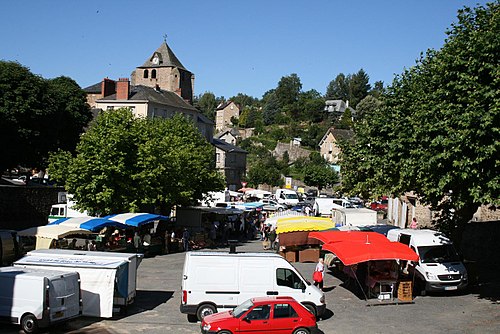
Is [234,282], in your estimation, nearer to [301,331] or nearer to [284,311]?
[284,311]

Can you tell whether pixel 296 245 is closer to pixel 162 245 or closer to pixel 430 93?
pixel 162 245

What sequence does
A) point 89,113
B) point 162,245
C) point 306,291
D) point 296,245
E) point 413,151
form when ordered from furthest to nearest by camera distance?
point 89,113 → point 162,245 → point 296,245 → point 413,151 → point 306,291

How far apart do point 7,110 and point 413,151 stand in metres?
34.9

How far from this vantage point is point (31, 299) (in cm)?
1446

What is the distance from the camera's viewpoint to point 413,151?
768 inches

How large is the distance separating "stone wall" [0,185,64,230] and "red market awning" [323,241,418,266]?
26.4 meters

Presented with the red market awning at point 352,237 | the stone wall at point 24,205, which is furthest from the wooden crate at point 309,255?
the stone wall at point 24,205

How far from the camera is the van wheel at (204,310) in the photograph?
15945 millimetres

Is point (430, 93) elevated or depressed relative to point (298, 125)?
depressed

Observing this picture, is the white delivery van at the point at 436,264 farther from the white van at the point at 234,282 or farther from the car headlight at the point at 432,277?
the white van at the point at 234,282

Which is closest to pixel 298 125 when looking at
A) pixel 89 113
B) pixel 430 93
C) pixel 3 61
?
pixel 89 113

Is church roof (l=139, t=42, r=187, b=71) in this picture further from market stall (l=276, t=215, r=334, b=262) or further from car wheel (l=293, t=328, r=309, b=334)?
car wheel (l=293, t=328, r=309, b=334)

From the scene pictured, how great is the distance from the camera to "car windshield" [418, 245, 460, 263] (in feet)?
66.3

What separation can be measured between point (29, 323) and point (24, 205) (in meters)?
27.1
